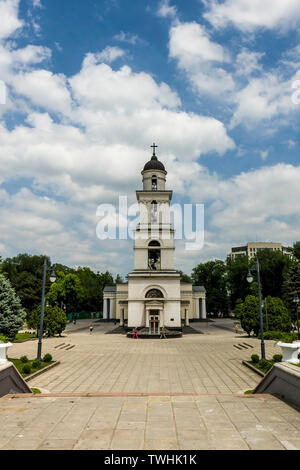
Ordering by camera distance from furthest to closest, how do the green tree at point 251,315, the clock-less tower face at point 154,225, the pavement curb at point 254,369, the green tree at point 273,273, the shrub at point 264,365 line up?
the green tree at point 273,273, the clock-less tower face at point 154,225, the green tree at point 251,315, the shrub at point 264,365, the pavement curb at point 254,369

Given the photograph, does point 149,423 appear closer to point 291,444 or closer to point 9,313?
point 291,444

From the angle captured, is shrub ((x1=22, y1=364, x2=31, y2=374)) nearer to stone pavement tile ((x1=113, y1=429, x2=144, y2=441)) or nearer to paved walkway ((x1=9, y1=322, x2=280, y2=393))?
paved walkway ((x1=9, y1=322, x2=280, y2=393))

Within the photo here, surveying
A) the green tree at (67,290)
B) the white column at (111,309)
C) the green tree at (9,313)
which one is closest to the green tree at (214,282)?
the white column at (111,309)

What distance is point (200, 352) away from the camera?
2167 centimetres

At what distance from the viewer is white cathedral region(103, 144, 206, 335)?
1506 inches

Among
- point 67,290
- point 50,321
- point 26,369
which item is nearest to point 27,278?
point 67,290

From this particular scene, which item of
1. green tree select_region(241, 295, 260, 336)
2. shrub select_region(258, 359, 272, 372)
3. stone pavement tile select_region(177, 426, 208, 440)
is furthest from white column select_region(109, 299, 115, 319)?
stone pavement tile select_region(177, 426, 208, 440)

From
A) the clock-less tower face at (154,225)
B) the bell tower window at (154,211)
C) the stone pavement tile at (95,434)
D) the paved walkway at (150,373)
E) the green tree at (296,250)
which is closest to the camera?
the stone pavement tile at (95,434)

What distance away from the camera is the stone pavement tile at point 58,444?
5.22 m

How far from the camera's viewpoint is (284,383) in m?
8.24

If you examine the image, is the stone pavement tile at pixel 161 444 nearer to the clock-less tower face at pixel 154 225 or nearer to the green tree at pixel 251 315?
the green tree at pixel 251 315

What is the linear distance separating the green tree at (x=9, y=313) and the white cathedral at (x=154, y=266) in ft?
47.5
